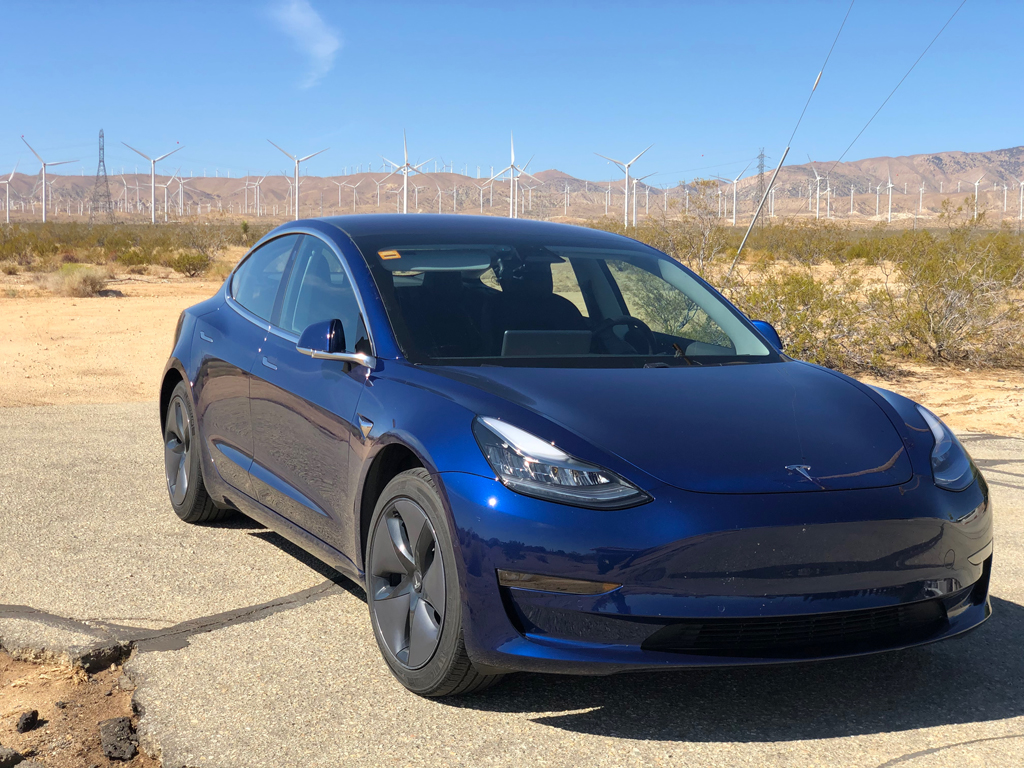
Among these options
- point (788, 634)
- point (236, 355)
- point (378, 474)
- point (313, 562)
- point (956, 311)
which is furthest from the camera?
point (956, 311)

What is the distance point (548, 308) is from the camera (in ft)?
14.1

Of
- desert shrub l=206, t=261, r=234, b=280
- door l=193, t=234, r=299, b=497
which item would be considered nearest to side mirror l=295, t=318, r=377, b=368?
door l=193, t=234, r=299, b=497

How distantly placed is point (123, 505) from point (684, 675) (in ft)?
12.3

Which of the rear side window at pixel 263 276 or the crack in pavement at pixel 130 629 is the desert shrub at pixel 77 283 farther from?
the crack in pavement at pixel 130 629

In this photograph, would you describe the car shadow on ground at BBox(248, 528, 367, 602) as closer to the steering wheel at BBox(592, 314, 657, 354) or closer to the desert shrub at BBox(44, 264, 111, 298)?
the steering wheel at BBox(592, 314, 657, 354)

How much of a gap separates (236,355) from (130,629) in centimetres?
139

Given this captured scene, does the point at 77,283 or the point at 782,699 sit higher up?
the point at 77,283

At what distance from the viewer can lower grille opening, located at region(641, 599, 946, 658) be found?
2.92 metres

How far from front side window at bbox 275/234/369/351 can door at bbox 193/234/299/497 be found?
156 mm

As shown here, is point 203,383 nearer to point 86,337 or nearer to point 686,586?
point 686,586

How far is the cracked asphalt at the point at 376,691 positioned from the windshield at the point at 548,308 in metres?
1.19

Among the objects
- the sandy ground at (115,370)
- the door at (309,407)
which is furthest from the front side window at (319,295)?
the sandy ground at (115,370)

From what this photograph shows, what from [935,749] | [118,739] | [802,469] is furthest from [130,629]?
[935,749]

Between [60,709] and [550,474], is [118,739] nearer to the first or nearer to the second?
[60,709]
